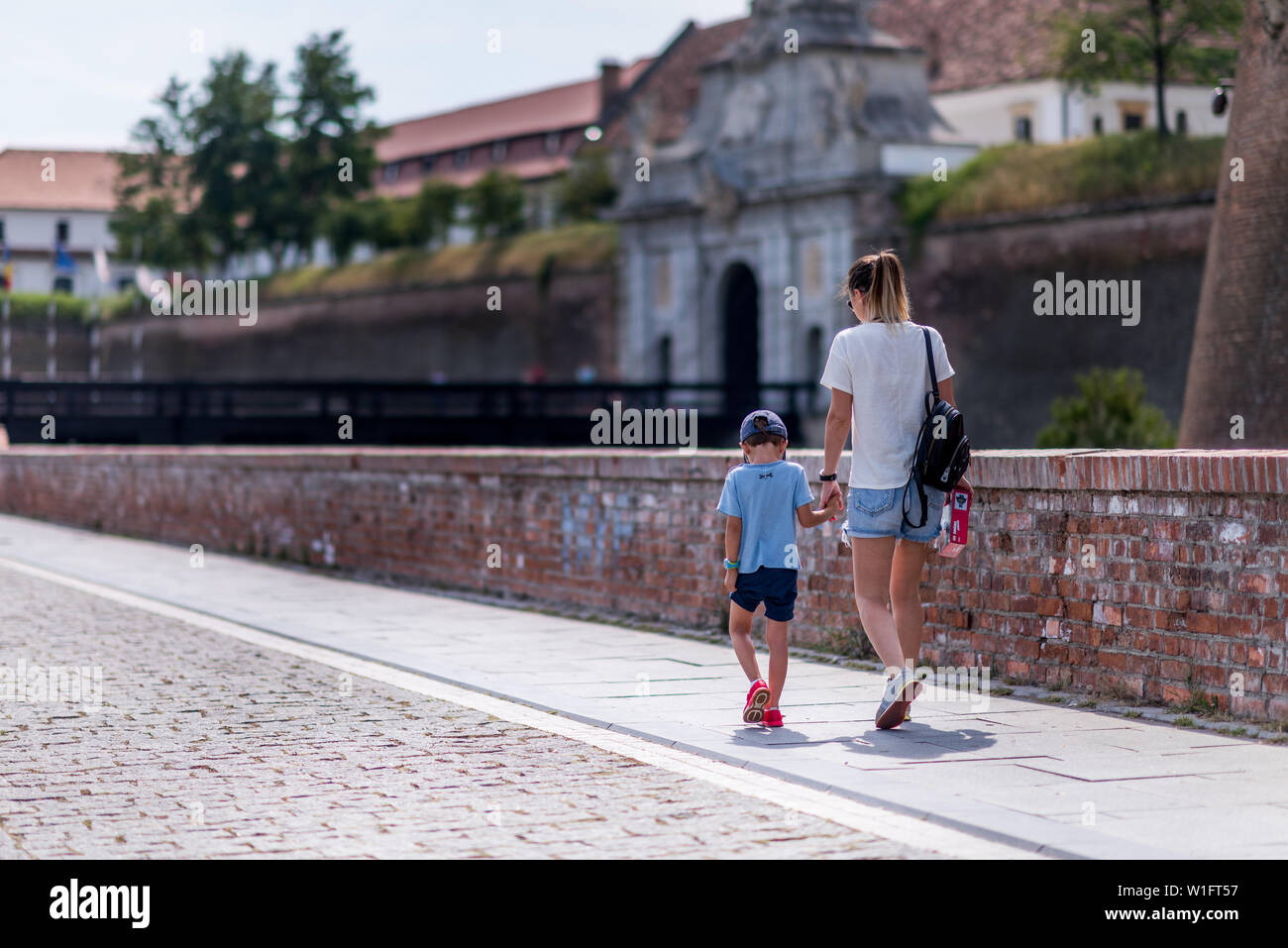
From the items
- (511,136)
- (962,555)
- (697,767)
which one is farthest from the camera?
(511,136)

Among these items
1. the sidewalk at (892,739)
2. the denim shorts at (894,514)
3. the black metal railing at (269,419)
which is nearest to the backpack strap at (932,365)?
the denim shorts at (894,514)

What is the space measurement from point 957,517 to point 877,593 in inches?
17.5

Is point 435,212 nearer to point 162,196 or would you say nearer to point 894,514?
point 162,196

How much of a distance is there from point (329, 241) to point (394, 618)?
5431 centimetres

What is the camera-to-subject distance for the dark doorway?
138 feet

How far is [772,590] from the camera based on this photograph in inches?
295

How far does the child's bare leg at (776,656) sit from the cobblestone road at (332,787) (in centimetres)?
87

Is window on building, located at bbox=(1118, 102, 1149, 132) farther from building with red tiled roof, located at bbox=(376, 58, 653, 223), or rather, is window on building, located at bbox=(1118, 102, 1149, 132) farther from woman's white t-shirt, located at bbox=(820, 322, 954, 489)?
woman's white t-shirt, located at bbox=(820, 322, 954, 489)

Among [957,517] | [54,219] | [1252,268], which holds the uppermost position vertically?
→ [54,219]

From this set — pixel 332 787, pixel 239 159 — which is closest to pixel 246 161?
pixel 239 159

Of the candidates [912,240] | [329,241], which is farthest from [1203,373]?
[329,241]

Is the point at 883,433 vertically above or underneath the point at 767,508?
above

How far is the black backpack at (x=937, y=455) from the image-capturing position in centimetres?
703
